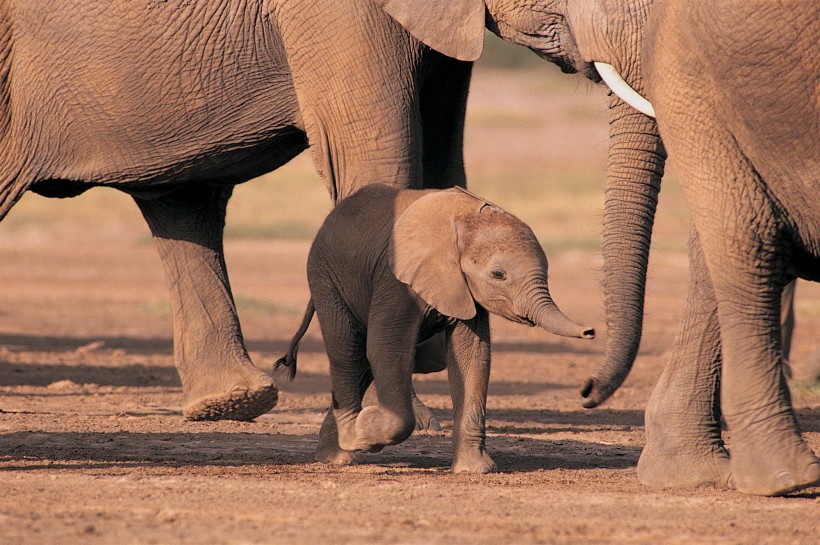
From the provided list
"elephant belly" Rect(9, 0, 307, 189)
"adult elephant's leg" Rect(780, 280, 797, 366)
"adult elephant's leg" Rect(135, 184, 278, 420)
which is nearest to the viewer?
"elephant belly" Rect(9, 0, 307, 189)

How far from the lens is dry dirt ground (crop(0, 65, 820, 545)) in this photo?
504 cm

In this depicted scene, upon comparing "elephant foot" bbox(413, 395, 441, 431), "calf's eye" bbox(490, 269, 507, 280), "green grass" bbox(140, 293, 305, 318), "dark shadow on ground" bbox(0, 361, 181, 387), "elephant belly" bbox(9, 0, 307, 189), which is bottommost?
"dark shadow on ground" bbox(0, 361, 181, 387)

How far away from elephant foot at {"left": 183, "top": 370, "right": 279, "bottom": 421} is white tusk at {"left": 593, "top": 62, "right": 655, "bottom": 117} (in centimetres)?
277

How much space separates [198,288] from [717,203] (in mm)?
3905

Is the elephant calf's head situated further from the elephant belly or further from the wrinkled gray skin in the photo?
the elephant belly

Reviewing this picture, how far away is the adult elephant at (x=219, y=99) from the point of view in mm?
7312

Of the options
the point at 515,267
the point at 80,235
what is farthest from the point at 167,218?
the point at 80,235

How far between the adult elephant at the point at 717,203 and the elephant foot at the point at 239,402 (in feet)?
8.12

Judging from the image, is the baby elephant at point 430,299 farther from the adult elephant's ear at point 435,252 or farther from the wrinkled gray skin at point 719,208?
the wrinkled gray skin at point 719,208

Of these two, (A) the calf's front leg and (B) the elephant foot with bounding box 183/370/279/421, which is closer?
(A) the calf's front leg

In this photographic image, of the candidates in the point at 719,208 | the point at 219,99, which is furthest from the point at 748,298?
the point at 219,99

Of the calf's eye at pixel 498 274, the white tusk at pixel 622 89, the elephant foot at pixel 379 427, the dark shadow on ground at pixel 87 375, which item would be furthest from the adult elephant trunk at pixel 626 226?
the dark shadow on ground at pixel 87 375

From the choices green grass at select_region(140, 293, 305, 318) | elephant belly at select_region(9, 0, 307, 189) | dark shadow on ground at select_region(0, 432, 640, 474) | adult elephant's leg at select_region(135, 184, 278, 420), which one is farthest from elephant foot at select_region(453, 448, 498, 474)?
green grass at select_region(140, 293, 305, 318)

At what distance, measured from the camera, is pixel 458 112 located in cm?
817
